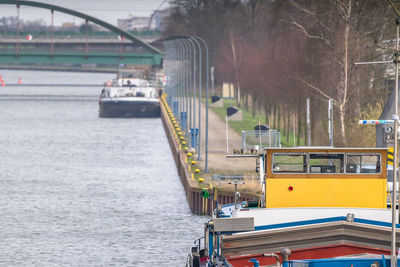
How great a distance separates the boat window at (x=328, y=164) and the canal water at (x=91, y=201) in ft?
37.9

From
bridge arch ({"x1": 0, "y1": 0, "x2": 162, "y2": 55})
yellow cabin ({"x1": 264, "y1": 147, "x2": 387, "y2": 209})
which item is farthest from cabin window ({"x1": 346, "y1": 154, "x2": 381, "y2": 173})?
bridge arch ({"x1": 0, "y1": 0, "x2": 162, "y2": 55})

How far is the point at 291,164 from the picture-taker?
23.9 m

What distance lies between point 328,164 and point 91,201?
26.8 m

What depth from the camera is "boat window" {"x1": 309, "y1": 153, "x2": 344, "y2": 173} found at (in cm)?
2297

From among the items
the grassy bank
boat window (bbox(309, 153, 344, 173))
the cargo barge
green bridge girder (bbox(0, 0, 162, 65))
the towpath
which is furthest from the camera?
green bridge girder (bbox(0, 0, 162, 65))


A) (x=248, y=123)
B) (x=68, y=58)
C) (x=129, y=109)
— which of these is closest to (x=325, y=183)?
(x=248, y=123)

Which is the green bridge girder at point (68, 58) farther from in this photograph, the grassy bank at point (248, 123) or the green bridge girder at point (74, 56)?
the grassy bank at point (248, 123)

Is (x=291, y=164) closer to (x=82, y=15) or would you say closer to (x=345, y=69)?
(x=345, y=69)

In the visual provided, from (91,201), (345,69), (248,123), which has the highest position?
(345,69)

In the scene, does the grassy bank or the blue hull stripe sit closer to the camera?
the blue hull stripe

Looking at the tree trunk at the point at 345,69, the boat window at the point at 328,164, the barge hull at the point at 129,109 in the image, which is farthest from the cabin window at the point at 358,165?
the barge hull at the point at 129,109

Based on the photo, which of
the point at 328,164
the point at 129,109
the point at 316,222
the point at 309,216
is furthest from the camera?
the point at 129,109

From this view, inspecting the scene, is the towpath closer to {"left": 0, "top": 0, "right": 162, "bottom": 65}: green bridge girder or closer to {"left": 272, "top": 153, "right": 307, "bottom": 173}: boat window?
{"left": 272, "top": 153, "right": 307, "bottom": 173}: boat window

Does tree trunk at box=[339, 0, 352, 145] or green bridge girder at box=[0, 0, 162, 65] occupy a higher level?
green bridge girder at box=[0, 0, 162, 65]
